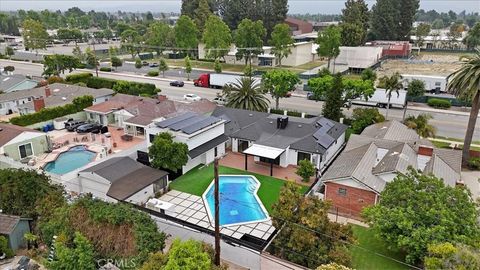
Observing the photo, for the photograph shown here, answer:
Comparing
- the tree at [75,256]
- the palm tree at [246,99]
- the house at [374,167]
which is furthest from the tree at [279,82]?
the tree at [75,256]

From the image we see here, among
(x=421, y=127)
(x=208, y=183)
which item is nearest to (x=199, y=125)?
(x=208, y=183)

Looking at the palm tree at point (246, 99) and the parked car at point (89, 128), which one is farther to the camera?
the palm tree at point (246, 99)

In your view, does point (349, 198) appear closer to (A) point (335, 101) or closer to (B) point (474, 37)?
(A) point (335, 101)

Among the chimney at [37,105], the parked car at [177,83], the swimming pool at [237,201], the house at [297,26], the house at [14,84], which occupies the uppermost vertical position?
the house at [297,26]

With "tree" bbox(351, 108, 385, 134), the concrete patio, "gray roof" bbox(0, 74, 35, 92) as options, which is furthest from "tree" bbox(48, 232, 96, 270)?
"gray roof" bbox(0, 74, 35, 92)

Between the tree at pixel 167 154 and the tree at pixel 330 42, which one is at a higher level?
the tree at pixel 330 42

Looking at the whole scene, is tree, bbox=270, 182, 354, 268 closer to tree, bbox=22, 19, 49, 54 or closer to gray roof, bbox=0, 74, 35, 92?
gray roof, bbox=0, 74, 35, 92

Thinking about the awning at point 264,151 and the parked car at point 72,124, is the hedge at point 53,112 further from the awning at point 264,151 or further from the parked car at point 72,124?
the awning at point 264,151

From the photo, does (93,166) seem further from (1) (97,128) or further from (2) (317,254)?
(2) (317,254)

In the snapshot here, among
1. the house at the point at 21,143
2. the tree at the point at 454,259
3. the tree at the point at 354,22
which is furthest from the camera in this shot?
the tree at the point at 354,22

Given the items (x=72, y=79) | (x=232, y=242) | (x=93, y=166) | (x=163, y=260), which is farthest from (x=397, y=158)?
(x=72, y=79)
